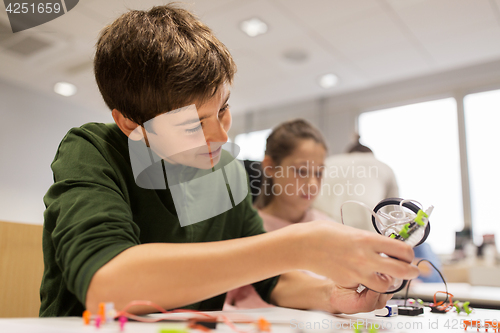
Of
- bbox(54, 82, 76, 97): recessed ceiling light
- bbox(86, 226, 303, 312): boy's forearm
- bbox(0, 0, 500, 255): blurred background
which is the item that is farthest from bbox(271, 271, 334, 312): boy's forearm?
bbox(54, 82, 76, 97): recessed ceiling light

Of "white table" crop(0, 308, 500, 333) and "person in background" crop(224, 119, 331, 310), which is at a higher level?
"person in background" crop(224, 119, 331, 310)

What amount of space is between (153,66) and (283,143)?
106cm

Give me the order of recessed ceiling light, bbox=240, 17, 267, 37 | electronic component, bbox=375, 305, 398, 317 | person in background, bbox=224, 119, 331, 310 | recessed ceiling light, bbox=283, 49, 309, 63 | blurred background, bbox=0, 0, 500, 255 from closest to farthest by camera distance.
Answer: electronic component, bbox=375, 305, 398, 317, person in background, bbox=224, 119, 331, 310, blurred background, bbox=0, 0, 500, 255, recessed ceiling light, bbox=240, 17, 267, 37, recessed ceiling light, bbox=283, 49, 309, 63

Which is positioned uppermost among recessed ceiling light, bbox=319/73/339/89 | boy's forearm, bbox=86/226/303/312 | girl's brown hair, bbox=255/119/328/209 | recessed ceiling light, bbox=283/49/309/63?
recessed ceiling light, bbox=319/73/339/89

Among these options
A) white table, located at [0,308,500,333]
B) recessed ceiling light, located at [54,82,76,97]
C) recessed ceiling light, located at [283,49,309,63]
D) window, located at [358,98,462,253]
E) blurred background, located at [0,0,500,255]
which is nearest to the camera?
white table, located at [0,308,500,333]

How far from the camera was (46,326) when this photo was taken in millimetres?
386

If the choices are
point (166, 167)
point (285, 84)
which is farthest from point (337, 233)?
point (285, 84)

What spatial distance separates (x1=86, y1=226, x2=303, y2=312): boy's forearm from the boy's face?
23cm

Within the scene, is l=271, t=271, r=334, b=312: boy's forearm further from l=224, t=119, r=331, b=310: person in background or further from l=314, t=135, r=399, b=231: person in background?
l=314, t=135, r=399, b=231: person in background

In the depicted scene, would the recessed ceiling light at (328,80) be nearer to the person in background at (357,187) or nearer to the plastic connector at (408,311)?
the person in background at (357,187)

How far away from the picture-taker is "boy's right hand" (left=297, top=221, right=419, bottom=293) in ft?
1.37

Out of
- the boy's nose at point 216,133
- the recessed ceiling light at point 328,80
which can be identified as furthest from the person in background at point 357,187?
the recessed ceiling light at point 328,80

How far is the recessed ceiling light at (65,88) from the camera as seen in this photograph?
282cm

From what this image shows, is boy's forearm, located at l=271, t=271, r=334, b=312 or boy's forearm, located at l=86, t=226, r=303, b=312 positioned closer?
boy's forearm, located at l=86, t=226, r=303, b=312
